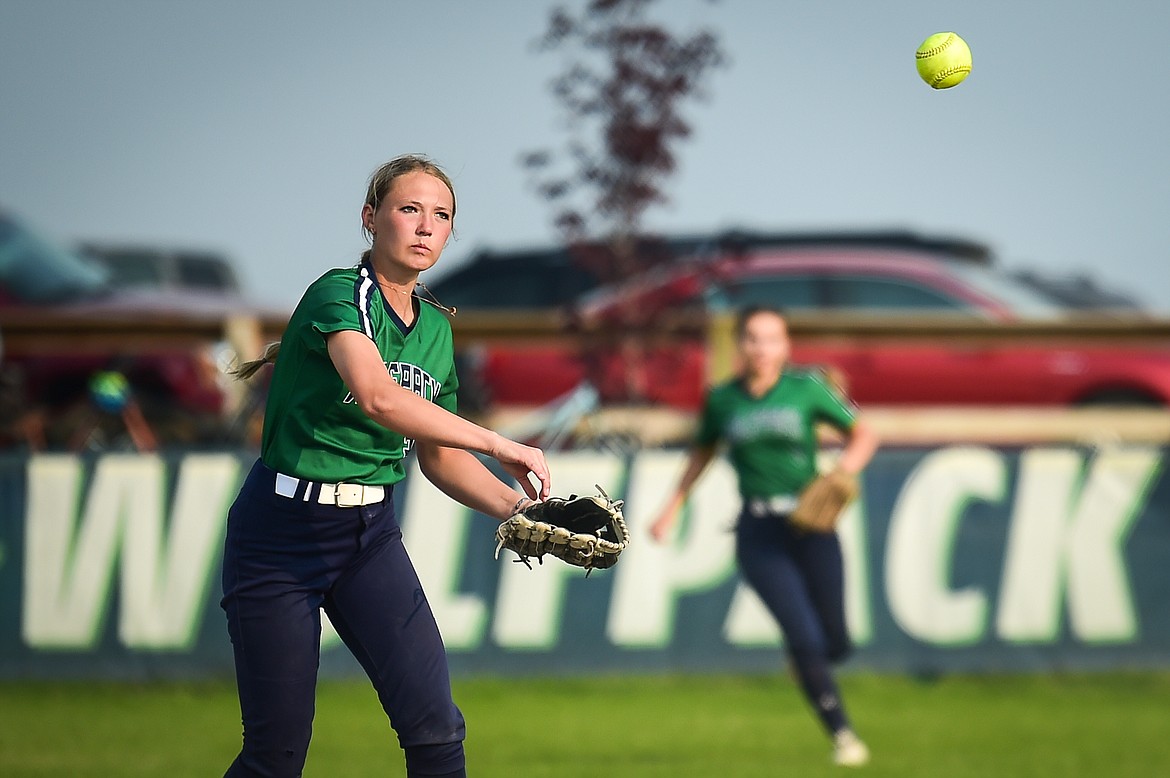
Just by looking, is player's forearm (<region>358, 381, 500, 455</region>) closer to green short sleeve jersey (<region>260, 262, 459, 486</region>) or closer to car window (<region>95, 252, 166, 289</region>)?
green short sleeve jersey (<region>260, 262, 459, 486</region>)

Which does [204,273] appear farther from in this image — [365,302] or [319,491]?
[365,302]

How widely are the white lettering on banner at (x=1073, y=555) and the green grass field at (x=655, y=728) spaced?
367 mm

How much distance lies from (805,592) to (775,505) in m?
0.45

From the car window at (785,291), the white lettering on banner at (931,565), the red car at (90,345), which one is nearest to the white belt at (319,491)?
the white lettering on banner at (931,565)

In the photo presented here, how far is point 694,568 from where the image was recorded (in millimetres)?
10422

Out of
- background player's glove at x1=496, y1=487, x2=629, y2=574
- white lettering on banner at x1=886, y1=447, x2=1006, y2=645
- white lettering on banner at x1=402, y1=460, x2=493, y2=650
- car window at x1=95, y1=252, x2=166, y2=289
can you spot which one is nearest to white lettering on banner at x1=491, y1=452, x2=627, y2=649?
white lettering on banner at x1=402, y1=460, x2=493, y2=650

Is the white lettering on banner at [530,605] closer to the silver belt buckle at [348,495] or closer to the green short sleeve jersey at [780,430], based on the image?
the green short sleeve jersey at [780,430]

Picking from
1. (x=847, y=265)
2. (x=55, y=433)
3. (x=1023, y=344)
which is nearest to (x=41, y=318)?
(x=55, y=433)

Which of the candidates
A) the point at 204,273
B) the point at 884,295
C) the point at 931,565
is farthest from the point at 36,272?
the point at 931,565

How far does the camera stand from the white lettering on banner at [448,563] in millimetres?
10289

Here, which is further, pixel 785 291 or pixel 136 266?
pixel 136 266

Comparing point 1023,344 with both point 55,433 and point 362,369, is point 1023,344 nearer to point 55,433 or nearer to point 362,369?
point 55,433

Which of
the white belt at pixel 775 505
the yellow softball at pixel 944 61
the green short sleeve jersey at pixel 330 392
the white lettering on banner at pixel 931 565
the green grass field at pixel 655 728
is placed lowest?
the green grass field at pixel 655 728

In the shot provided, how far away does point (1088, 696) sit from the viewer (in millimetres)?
10023
